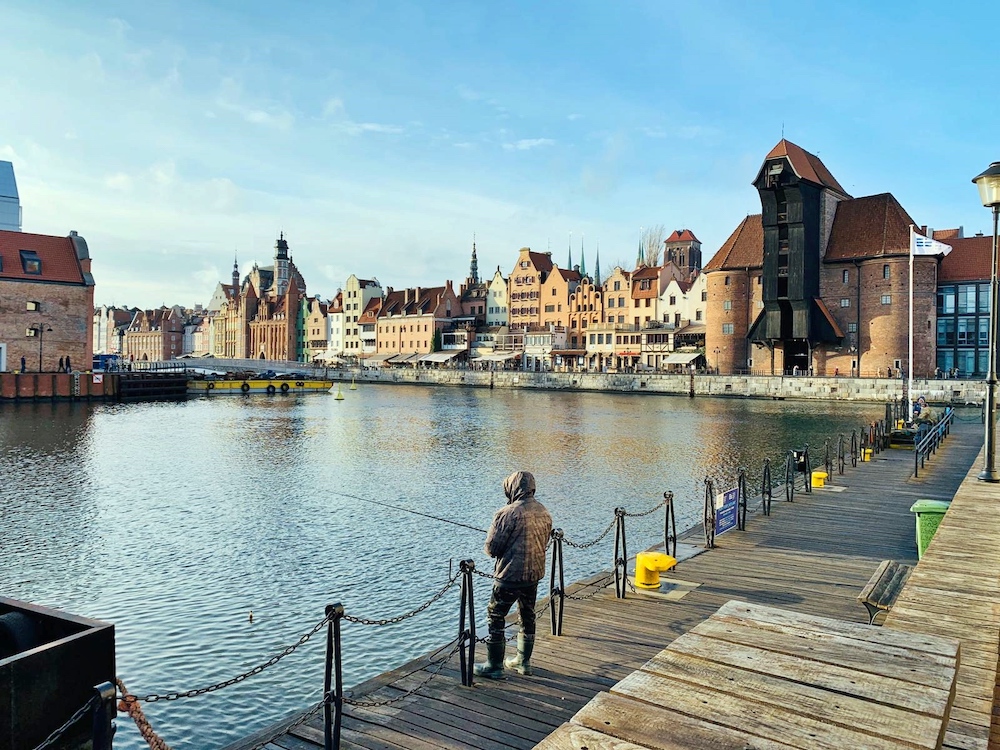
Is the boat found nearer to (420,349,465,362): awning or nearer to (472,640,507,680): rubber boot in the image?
(420,349,465,362): awning

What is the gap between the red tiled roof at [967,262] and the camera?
240 feet

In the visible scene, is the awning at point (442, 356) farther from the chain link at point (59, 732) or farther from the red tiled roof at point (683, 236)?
the chain link at point (59, 732)

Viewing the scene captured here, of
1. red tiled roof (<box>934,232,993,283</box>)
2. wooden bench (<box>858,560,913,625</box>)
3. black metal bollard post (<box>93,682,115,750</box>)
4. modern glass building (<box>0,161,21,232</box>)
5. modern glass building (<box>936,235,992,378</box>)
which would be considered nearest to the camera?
black metal bollard post (<box>93,682,115,750</box>)

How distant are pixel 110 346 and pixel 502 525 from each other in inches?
8377

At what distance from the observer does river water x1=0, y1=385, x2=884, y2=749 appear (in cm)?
1160

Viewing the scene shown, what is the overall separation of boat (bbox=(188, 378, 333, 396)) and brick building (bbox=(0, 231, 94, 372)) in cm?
1321

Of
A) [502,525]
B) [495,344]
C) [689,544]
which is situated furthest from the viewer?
[495,344]

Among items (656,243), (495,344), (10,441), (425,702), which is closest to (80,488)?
(10,441)

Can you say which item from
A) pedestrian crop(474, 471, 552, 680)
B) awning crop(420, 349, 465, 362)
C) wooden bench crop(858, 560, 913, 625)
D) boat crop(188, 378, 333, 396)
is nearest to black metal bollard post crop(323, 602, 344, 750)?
pedestrian crop(474, 471, 552, 680)

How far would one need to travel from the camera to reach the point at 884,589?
826 centimetres

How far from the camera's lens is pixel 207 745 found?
8844 mm

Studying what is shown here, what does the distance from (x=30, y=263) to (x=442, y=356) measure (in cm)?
5823

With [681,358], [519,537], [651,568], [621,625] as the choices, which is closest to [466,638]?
[519,537]

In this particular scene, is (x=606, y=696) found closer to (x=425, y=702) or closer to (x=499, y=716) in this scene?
(x=499, y=716)
